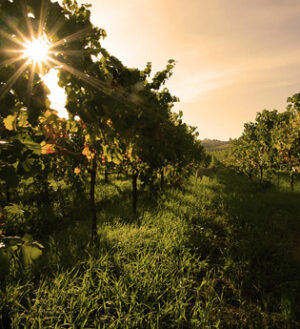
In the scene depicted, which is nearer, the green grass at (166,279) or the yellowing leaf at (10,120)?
the yellowing leaf at (10,120)

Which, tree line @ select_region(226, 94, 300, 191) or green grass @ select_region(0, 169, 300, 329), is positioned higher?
tree line @ select_region(226, 94, 300, 191)

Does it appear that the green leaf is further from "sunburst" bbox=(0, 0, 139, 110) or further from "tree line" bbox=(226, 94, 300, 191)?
"tree line" bbox=(226, 94, 300, 191)

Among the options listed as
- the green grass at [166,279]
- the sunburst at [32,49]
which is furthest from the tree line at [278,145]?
the sunburst at [32,49]

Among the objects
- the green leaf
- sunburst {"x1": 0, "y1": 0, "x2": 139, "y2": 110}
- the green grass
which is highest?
sunburst {"x1": 0, "y1": 0, "x2": 139, "y2": 110}

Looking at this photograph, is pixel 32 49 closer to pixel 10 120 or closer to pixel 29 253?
pixel 10 120

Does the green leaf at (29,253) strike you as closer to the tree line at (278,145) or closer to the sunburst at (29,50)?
the sunburst at (29,50)

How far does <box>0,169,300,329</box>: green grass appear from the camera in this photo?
2.38 m

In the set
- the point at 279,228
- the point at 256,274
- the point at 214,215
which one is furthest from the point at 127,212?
the point at 279,228

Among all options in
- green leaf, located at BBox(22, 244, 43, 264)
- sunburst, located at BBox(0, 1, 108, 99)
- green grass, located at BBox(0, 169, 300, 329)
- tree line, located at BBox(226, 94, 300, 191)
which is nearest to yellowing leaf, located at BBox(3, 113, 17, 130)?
sunburst, located at BBox(0, 1, 108, 99)

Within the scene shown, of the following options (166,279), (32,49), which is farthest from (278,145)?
(32,49)

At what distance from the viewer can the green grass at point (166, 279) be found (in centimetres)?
238

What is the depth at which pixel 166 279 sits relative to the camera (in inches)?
118

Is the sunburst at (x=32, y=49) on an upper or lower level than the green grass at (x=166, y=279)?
upper

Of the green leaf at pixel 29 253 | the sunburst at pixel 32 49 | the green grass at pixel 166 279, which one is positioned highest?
the sunburst at pixel 32 49
